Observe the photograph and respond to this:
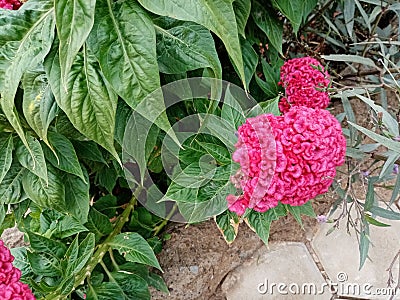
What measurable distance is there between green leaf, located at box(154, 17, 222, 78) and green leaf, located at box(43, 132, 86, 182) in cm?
25

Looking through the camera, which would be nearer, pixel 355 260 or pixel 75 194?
pixel 75 194

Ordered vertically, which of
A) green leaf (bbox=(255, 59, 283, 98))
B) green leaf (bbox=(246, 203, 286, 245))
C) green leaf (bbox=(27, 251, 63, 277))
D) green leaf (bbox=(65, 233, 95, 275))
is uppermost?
green leaf (bbox=(255, 59, 283, 98))

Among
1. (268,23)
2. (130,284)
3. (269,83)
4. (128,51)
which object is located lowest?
(130,284)

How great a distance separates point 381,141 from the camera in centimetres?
84

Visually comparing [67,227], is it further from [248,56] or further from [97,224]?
[248,56]

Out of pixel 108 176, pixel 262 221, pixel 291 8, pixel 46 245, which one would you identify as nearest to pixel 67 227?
pixel 46 245

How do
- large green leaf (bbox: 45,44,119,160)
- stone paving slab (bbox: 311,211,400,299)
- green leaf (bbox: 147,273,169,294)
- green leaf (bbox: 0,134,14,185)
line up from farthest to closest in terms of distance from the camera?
1. stone paving slab (bbox: 311,211,400,299)
2. green leaf (bbox: 147,273,169,294)
3. green leaf (bbox: 0,134,14,185)
4. large green leaf (bbox: 45,44,119,160)

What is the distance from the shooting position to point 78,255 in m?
1.03

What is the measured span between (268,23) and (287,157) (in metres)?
0.41

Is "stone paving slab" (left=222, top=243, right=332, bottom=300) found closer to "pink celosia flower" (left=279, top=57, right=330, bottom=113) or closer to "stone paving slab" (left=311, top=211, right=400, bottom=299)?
"stone paving slab" (left=311, top=211, right=400, bottom=299)

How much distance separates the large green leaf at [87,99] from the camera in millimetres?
651

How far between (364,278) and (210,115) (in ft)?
2.88

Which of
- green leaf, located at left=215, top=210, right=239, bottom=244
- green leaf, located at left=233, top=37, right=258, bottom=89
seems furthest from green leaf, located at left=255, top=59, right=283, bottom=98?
green leaf, located at left=215, top=210, right=239, bottom=244

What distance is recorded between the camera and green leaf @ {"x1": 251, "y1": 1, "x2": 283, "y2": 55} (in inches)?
41.8
